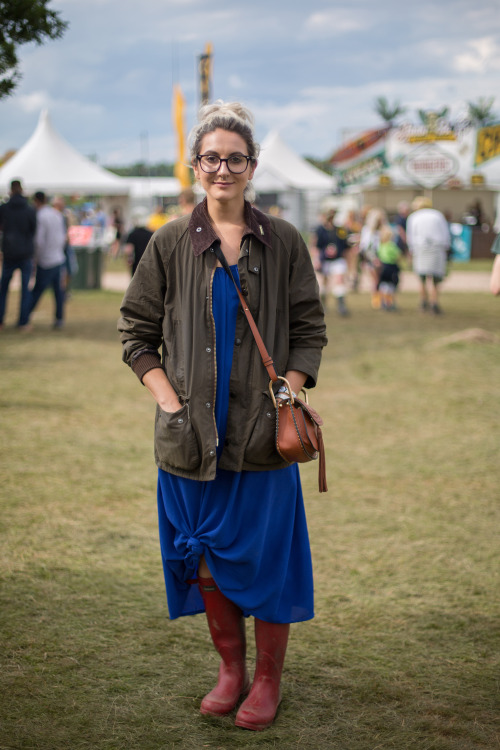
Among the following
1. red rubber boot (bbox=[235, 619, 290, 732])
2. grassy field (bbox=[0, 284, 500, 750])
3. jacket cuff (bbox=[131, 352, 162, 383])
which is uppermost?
jacket cuff (bbox=[131, 352, 162, 383])

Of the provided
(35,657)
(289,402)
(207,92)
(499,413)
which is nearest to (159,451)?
(289,402)

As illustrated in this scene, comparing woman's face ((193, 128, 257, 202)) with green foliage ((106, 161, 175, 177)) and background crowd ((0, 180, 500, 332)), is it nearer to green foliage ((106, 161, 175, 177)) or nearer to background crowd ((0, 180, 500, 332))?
background crowd ((0, 180, 500, 332))

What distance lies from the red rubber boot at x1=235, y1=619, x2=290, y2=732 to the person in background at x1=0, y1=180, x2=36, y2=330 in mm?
9530

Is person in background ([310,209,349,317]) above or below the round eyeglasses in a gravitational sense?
below

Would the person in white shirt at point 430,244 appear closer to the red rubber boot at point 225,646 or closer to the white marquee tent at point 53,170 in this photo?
the red rubber boot at point 225,646

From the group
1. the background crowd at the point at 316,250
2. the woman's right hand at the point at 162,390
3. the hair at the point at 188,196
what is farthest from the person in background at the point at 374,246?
the woman's right hand at the point at 162,390

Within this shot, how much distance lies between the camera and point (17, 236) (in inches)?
455

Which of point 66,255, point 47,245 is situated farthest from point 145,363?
point 66,255

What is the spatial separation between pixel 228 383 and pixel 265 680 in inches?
40.4

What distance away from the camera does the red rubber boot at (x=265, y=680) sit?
8.95ft

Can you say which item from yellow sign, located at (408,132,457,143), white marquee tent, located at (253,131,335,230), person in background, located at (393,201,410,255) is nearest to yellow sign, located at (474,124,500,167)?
yellow sign, located at (408,132,457,143)

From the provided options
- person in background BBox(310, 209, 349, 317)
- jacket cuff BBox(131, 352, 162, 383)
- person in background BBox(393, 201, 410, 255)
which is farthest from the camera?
person in background BBox(393, 201, 410, 255)

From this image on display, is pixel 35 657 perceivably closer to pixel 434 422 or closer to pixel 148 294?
pixel 148 294

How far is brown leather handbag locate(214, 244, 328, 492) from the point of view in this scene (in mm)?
2541
